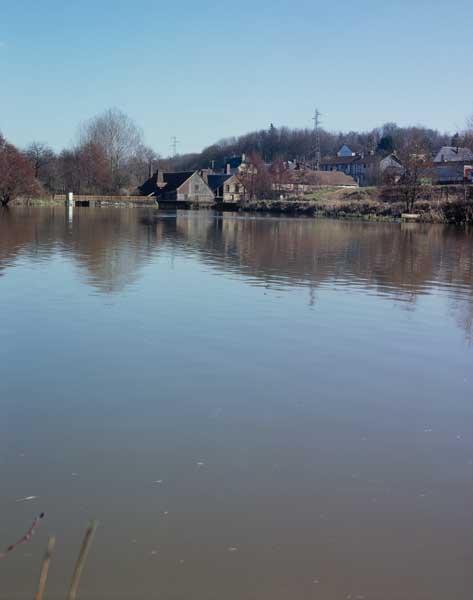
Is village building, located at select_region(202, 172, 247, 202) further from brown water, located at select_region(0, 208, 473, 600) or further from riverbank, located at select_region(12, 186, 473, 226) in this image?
brown water, located at select_region(0, 208, 473, 600)

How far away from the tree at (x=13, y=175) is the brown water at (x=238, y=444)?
50.7 metres

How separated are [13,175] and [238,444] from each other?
59646 mm

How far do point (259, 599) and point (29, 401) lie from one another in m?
3.57

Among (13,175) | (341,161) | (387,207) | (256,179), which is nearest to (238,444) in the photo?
(387,207)

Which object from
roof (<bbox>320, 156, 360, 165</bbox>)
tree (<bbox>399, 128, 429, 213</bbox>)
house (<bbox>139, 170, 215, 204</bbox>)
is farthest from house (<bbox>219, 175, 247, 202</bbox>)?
tree (<bbox>399, 128, 429, 213</bbox>)

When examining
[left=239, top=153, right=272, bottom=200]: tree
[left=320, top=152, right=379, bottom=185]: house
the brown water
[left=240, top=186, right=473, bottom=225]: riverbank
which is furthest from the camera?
[left=320, top=152, right=379, bottom=185]: house

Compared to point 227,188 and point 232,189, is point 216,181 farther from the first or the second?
point 232,189

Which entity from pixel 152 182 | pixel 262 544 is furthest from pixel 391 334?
pixel 152 182

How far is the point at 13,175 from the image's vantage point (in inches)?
2347

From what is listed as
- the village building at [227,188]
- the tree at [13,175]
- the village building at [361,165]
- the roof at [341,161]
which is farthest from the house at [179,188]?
the roof at [341,161]

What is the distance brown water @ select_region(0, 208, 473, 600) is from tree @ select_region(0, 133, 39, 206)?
5071cm

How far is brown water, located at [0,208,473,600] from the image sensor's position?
3.69 m

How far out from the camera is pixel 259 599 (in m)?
3.41

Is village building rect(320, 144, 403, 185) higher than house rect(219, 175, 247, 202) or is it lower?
higher
